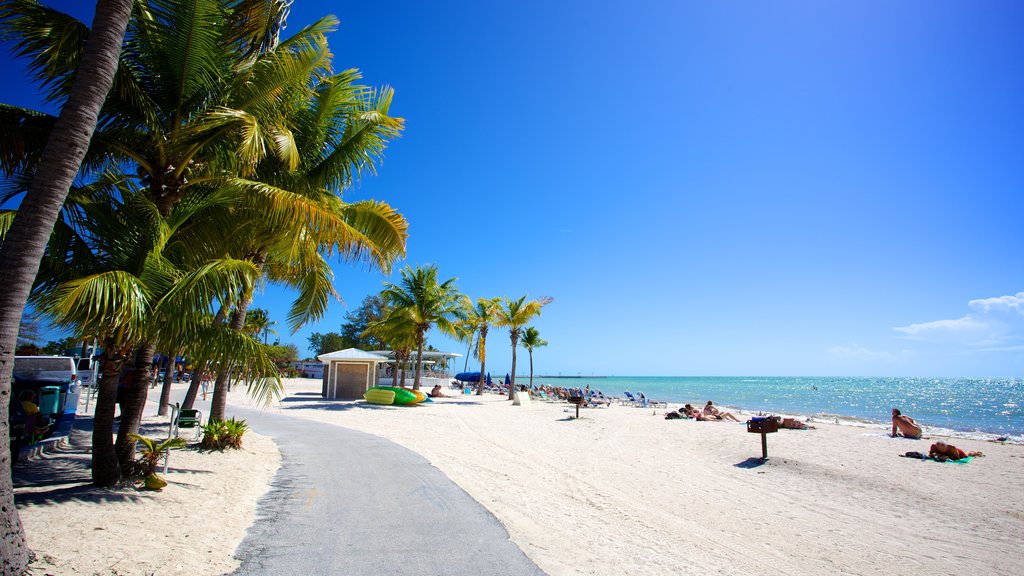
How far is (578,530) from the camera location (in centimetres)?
577

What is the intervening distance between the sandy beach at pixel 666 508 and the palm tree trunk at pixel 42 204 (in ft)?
2.36

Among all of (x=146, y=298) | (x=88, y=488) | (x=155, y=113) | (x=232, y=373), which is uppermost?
(x=155, y=113)

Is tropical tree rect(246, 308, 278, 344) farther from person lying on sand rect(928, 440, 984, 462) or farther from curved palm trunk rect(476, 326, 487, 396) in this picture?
person lying on sand rect(928, 440, 984, 462)

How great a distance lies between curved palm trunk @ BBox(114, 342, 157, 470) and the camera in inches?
247

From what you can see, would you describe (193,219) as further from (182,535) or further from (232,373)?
(182,535)

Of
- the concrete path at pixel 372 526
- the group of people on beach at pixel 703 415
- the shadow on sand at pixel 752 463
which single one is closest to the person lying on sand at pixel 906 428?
the group of people on beach at pixel 703 415

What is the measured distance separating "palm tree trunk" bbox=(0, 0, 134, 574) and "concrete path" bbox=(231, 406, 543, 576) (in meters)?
1.65

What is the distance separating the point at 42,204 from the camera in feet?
12.2

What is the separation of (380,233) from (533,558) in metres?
6.56

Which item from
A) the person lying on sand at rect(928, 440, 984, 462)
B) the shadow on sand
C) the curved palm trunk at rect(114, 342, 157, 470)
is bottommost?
the shadow on sand

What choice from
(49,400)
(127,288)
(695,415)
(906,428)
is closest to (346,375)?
(49,400)

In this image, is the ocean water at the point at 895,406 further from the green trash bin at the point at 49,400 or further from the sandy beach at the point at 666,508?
the green trash bin at the point at 49,400

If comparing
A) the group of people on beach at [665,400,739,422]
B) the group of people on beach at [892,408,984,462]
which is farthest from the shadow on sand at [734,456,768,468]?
the group of people on beach at [665,400,739,422]

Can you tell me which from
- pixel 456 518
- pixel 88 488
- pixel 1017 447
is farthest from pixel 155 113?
pixel 1017 447
